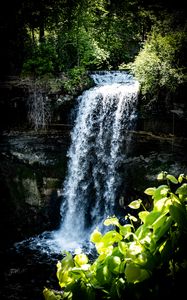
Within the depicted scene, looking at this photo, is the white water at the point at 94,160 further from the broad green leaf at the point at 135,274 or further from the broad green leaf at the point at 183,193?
the broad green leaf at the point at 135,274

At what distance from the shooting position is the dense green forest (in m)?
11.2

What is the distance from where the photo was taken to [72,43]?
14.2 metres

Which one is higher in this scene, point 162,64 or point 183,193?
point 162,64

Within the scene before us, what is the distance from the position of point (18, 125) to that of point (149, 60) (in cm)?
596

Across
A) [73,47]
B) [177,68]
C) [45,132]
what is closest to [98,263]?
[177,68]

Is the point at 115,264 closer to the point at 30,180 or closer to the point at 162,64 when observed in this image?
the point at 162,64

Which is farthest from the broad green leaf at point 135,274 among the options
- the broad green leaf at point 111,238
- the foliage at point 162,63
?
the foliage at point 162,63

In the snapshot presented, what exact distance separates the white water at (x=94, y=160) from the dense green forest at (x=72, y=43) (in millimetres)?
1043

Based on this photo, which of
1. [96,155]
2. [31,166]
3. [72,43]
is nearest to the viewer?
[96,155]

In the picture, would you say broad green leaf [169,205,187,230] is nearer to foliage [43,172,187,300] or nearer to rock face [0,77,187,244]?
foliage [43,172,187,300]

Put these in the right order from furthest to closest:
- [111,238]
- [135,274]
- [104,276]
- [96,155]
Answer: [96,155] → [111,238] → [104,276] → [135,274]

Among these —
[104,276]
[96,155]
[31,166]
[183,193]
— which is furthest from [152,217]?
[31,166]

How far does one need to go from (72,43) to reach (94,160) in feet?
17.7

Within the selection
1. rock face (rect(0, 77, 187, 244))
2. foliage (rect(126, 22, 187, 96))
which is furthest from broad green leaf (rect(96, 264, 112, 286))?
rock face (rect(0, 77, 187, 244))
